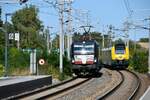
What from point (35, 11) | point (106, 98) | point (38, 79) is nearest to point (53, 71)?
point (38, 79)

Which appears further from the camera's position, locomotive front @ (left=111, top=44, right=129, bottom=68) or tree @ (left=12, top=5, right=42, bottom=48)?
tree @ (left=12, top=5, right=42, bottom=48)

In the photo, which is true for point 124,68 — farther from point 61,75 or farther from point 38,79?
point 38,79

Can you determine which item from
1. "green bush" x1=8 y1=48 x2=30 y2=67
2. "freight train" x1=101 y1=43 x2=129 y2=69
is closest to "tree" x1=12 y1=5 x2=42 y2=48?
"freight train" x1=101 y1=43 x2=129 y2=69

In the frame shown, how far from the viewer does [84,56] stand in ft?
137

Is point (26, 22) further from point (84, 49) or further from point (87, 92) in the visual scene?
point (87, 92)

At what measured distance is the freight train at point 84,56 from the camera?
1634 inches

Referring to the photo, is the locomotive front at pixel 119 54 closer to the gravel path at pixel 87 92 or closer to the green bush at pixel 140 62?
the green bush at pixel 140 62

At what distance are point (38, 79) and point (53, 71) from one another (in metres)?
12.8

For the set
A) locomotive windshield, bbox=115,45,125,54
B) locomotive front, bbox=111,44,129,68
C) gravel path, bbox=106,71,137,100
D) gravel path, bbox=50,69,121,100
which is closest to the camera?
gravel path, bbox=50,69,121,100

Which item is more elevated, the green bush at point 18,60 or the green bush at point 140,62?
the green bush at point 18,60

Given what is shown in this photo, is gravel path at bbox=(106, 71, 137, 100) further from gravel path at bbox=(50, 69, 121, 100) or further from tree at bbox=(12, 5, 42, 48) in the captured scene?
tree at bbox=(12, 5, 42, 48)

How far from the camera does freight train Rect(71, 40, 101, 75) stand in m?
41.5

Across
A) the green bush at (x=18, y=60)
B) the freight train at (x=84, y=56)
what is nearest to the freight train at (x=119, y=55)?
the green bush at (x=18, y=60)

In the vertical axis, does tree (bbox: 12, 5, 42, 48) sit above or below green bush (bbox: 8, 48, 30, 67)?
above
